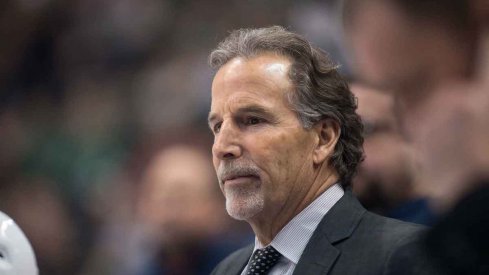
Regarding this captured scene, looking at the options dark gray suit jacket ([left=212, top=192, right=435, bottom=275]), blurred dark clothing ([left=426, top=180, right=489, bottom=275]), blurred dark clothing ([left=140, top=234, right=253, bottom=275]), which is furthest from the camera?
blurred dark clothing ([left=140, top=234, right=253, bottom=275])

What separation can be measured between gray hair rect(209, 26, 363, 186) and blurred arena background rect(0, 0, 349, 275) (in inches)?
19.9

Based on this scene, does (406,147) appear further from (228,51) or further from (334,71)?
(228,51)

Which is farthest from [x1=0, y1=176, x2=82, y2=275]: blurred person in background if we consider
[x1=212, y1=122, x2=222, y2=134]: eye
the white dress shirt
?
the white dress shirt

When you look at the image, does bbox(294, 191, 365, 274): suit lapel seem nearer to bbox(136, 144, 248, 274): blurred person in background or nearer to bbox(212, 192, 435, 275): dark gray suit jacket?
bbox(212, 192, 435, 275): dark gray suit jacket

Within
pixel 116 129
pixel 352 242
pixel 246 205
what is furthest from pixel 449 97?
pixel 116 129

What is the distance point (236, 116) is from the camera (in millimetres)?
1522

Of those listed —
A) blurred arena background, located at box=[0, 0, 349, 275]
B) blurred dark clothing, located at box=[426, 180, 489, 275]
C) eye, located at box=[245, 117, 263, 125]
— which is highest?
blurred dark clothing, located at box=[426, 180, 489, 275]

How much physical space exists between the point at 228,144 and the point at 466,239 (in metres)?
1.00

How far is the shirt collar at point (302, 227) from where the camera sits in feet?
4.77

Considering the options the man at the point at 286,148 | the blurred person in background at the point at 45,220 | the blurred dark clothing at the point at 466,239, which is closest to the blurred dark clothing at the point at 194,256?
the blurred person in background at the point at 45,220

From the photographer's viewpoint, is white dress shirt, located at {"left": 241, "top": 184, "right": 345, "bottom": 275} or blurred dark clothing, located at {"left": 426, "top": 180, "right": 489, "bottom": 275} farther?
white dress shirt, located at {"left": 241, "top": 184, "right": 345, "bottom": 275}

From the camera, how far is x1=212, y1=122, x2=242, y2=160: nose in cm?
150

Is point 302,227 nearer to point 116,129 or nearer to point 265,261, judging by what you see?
point 265,261

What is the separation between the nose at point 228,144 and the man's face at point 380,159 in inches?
10.5
